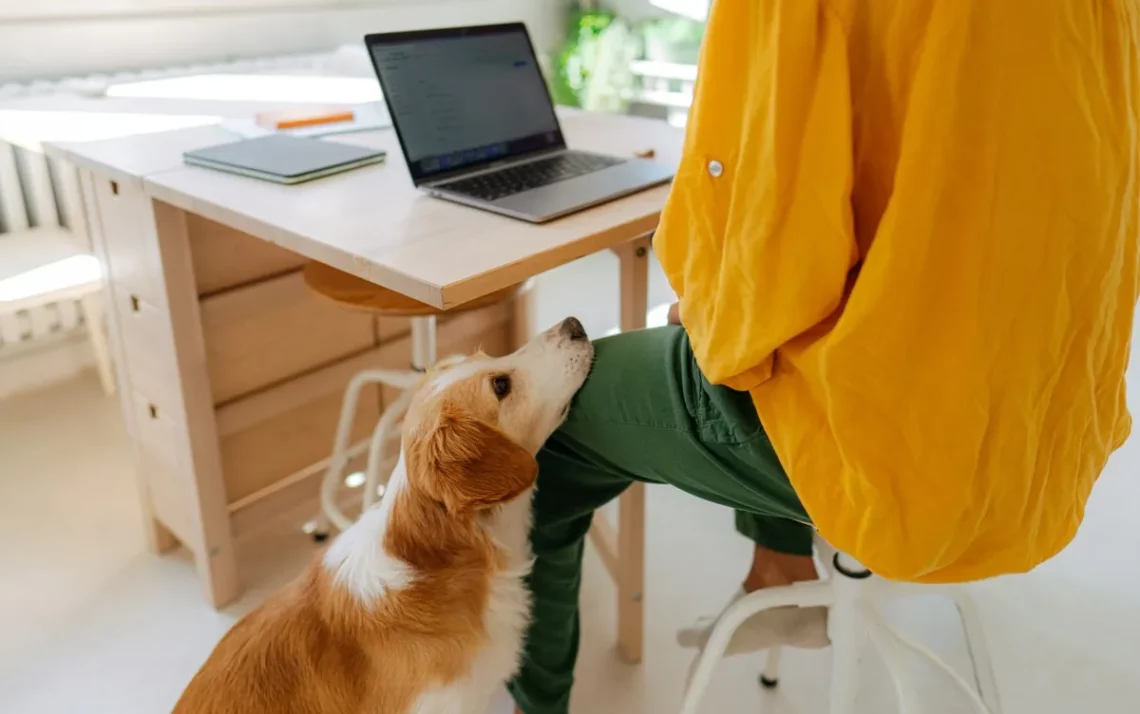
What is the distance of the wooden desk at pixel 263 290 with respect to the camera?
3.61 feet

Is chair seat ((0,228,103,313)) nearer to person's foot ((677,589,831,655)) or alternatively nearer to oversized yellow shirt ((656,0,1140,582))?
person's foot ((677,589,831,655))

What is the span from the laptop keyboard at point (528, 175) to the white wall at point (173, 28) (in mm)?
1643

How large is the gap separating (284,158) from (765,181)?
36.0 inches

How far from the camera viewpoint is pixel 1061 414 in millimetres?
772

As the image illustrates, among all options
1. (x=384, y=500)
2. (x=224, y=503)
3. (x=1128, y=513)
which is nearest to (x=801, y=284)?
(x=384, y=500)

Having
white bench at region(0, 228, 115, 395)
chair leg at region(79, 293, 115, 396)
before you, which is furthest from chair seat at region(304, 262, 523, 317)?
chair leg at region(79, 293, 115, 396)

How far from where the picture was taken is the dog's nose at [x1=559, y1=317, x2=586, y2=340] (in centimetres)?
113

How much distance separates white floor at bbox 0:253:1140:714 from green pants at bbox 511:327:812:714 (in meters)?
0.30

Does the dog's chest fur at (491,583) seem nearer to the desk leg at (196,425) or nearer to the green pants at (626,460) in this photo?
the green pants at (626,460)

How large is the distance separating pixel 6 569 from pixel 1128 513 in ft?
7.71

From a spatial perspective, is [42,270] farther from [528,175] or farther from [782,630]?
[782,630]

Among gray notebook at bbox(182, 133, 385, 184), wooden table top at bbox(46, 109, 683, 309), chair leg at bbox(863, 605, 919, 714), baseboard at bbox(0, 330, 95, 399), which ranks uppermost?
gray notebook at bbox(182, 133, 385, 184)

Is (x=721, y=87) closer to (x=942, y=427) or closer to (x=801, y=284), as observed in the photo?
(x=801, y=284)

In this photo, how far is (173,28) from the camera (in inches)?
102
